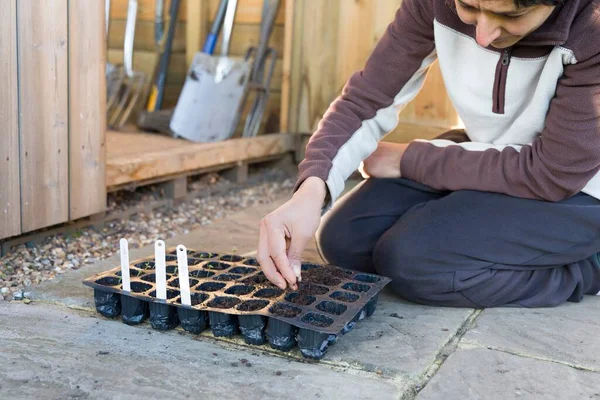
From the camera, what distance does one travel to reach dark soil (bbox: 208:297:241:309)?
5.07 feet

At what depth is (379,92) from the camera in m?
1.87

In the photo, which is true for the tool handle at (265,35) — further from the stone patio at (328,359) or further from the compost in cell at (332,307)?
the compost in cell at (332,307)

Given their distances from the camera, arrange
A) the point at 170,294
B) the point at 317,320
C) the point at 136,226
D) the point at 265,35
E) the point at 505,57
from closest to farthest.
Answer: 1. the point at 317,320
2. the point at 170,294
3. the point at 505,57
4. the point at 136,226
5. the point at 265,35

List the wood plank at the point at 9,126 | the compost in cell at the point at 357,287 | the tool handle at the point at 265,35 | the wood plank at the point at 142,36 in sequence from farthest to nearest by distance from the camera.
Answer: the wood plank at the point at 142,36 → the tool handle at the point at 265,35 → the wood plank at the point at 9,126 → the compost in cell at the point at 357,287

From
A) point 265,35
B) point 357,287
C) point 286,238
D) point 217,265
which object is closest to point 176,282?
point 217,265

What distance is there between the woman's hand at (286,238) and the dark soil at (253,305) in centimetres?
5

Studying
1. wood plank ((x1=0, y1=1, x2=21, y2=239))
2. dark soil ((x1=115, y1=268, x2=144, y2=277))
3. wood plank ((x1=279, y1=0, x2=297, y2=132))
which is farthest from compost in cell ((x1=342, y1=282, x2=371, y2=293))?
wood plank ((x1=279, y1=0, x2=297, y2=132))

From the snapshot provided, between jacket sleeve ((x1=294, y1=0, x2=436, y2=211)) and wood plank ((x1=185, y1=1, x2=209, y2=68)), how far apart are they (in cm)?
192

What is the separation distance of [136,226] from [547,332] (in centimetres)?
140

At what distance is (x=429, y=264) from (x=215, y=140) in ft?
5.21

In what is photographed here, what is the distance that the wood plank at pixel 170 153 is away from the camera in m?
2.55

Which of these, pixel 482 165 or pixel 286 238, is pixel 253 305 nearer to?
pixel 286 238

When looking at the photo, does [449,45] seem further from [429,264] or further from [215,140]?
[215,140]

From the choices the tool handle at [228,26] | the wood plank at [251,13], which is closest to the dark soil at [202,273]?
the tool handle at [228,26]
